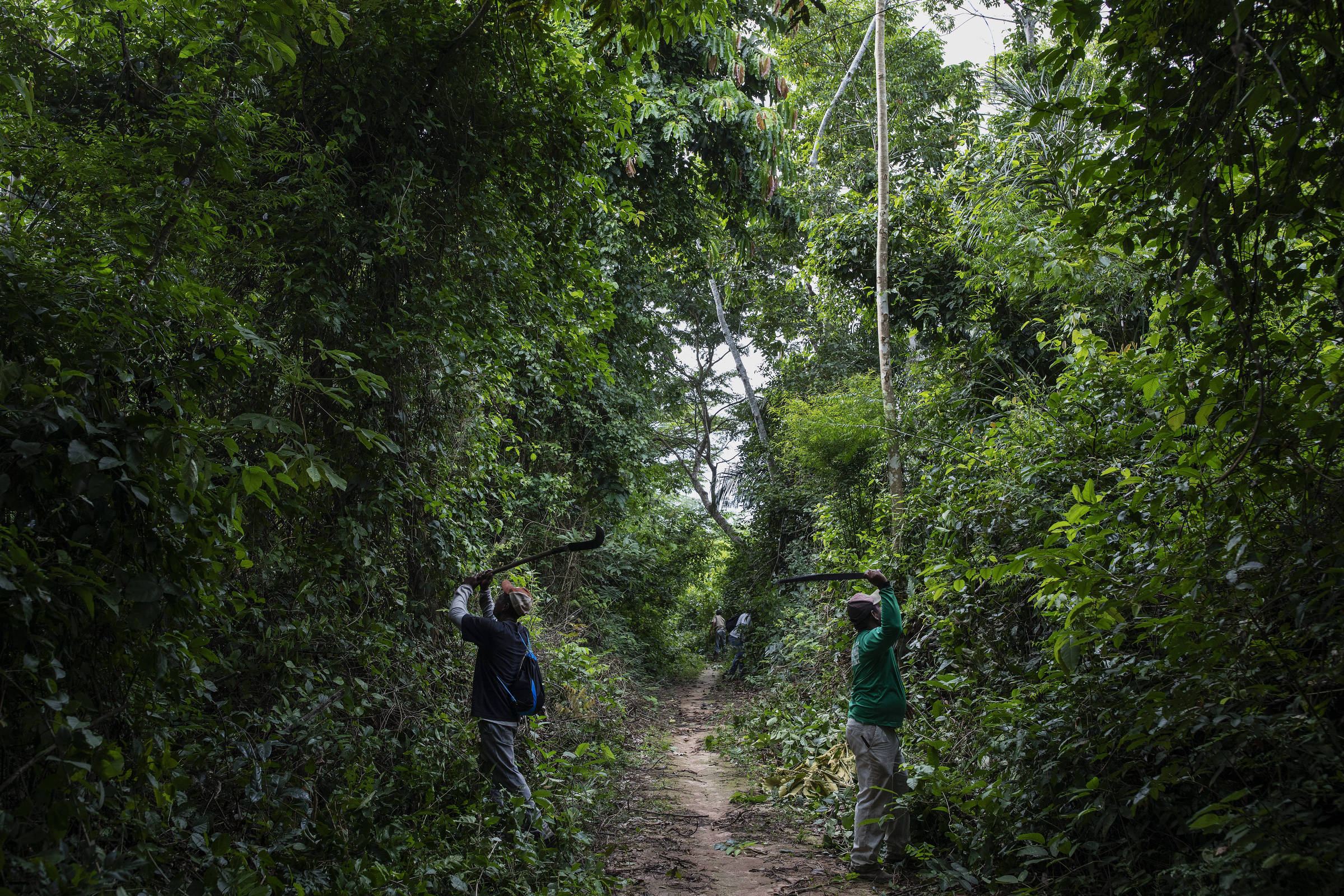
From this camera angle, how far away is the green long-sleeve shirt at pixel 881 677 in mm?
5602

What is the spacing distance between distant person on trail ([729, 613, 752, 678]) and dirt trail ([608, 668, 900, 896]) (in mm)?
8060

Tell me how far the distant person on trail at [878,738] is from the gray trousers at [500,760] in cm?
240

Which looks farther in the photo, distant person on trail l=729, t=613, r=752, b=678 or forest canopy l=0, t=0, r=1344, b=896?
distant person on trail l=729, t=613, r=752, b=678

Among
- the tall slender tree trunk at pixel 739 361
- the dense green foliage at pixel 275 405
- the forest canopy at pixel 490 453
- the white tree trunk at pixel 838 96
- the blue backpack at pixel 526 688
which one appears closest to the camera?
the dense green foliage at pixel 275 405

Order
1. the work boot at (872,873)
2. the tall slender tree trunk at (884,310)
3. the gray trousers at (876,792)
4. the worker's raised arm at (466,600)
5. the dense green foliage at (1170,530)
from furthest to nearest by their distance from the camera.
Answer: the tall slender tree trunk at (884,310), the worker's raised arm at (466,600), the gray trousers at (876,792), the work boot at (872,873), the dense green foliage at (1170,530)

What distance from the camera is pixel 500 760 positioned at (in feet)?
18.0

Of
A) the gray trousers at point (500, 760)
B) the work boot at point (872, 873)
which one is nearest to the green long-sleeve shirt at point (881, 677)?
the work boot at point (872, 873)

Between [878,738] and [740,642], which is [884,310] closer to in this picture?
[878,738]

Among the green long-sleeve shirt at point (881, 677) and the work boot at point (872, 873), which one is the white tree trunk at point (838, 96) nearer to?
the green long-sleeve shirt at point (881, 677)

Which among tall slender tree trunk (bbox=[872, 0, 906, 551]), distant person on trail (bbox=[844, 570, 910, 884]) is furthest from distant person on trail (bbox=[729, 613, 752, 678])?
distant person on trail (bbox=[844, 570, 910, 884])

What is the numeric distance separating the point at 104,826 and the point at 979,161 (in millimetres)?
11234

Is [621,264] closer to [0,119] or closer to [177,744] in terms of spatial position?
[0,119]

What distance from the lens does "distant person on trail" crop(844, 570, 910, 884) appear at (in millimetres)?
5344

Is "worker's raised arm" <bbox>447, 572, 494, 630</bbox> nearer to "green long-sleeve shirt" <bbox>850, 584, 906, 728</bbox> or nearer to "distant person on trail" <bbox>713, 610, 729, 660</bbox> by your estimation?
→ "green long-sleeve shirt" <bbox>850, 584, 906, 728</bbox>
